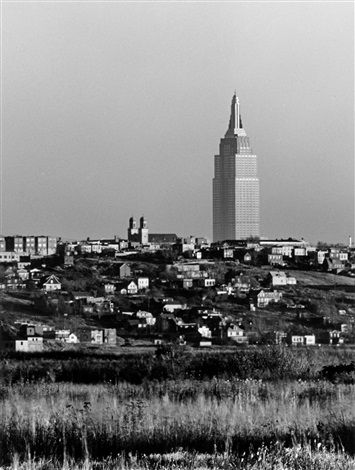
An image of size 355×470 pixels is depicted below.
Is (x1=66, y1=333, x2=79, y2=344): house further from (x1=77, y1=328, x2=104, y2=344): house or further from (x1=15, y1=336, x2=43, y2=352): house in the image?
(x1=15, y1=336, x2=43, y2=352): house

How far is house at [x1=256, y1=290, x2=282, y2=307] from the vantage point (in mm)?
66000

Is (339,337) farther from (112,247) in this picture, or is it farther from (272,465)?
(112,247)

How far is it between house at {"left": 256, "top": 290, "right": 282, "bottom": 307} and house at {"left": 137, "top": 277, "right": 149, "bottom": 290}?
11361 millimetres

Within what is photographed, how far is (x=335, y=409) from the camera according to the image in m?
10.8

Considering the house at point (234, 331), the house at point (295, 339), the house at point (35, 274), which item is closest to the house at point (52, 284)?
the house at point (35, 274)

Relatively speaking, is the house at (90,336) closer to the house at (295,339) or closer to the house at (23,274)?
the house at (295,339)

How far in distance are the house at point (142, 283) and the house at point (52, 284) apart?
569 cm

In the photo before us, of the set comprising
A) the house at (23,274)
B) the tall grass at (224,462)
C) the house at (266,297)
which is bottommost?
the tall grass at (224,462)

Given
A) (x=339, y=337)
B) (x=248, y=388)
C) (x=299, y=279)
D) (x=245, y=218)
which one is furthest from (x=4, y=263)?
(x=245, y=218)

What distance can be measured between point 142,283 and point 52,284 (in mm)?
7104

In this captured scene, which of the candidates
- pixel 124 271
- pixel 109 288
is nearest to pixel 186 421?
pixel 109 288

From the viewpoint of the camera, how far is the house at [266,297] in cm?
6600

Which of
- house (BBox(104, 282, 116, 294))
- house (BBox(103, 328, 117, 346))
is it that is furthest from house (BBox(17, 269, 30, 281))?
house (BBox(103, 328, 117, 346))

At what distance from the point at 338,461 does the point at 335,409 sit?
3.35 meters
